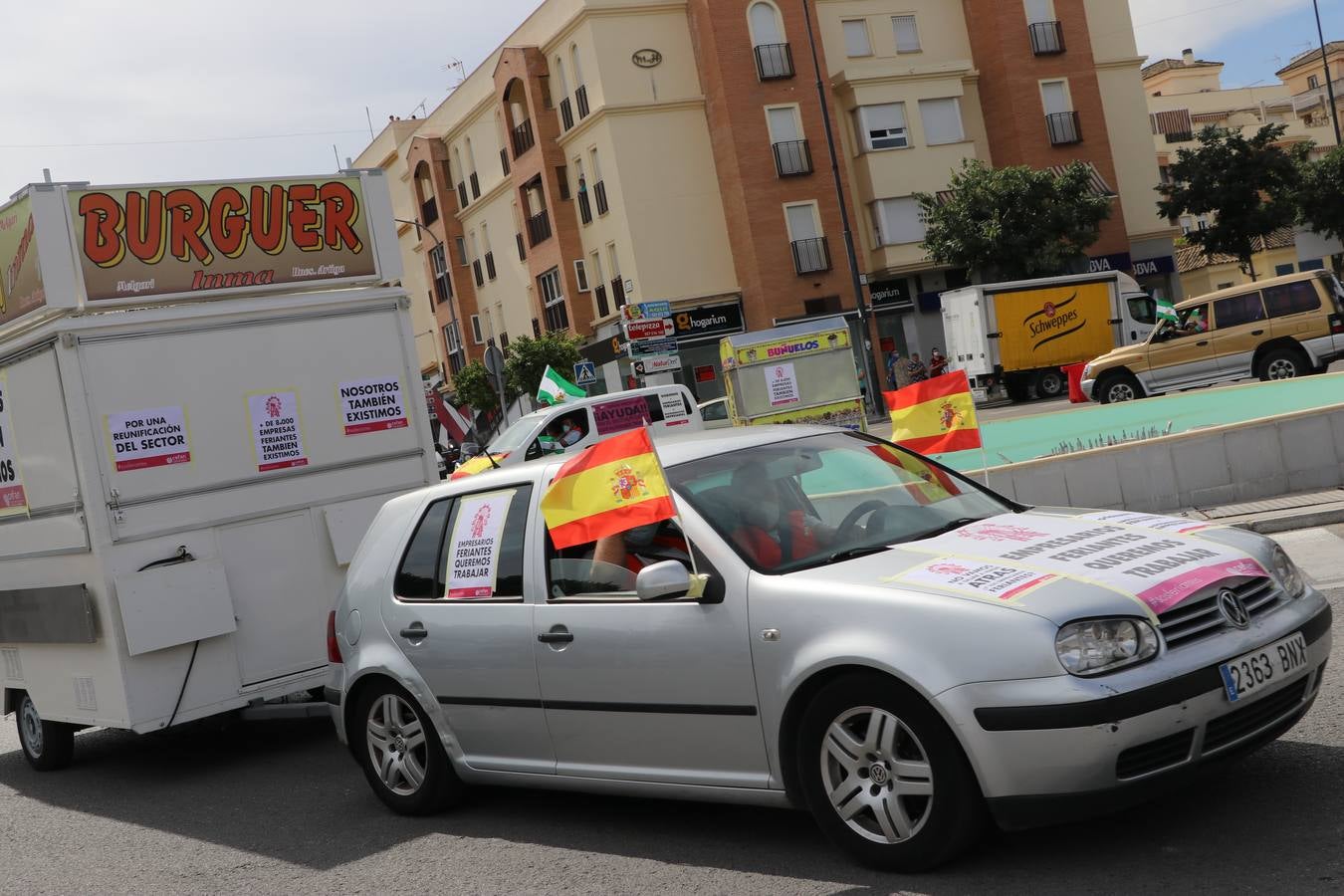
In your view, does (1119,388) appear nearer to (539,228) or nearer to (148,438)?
(148,438)

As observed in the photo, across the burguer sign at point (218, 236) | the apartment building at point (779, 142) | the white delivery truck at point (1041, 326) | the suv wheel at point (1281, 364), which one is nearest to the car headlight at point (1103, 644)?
the burguer sign at point (218, 236)

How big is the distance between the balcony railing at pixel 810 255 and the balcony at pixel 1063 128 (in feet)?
29.6

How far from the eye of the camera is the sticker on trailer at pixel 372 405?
9.15m

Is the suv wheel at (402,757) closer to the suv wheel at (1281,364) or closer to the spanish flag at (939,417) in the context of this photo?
the spanish flag at (939,417)

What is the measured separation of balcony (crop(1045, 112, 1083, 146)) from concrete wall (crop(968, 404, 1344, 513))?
37900 mm

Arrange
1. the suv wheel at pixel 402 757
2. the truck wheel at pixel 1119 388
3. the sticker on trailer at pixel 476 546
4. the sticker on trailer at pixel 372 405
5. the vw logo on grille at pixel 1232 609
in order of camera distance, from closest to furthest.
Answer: the vw logo on grille at pixel 1232 609 → the sticker on trailer at pixel 476 546 → the suv wheel at pixel 402 757 → the sticker on trailer at pixel 372 405 → the truck wheel at pixel 1119 388

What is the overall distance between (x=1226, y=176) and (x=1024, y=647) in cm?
4741

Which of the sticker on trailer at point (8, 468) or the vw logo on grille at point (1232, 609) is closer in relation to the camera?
the vw logo on grille at point (1232, 609)

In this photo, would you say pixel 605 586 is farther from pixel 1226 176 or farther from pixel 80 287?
pixel 1226 176

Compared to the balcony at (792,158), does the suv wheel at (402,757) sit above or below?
below

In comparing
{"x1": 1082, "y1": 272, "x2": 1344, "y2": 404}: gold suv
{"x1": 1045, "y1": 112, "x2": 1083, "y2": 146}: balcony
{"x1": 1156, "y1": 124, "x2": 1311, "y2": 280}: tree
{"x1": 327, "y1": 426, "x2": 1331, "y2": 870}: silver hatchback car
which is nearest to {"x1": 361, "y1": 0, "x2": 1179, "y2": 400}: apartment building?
{"x1": 1045, "y1": 112, "x2": 1083, "y2": 146}: balcony

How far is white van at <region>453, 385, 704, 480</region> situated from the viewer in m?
20.2

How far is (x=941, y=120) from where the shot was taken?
46719 millimetres

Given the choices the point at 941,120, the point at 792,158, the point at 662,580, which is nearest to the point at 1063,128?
the point at 941,120
